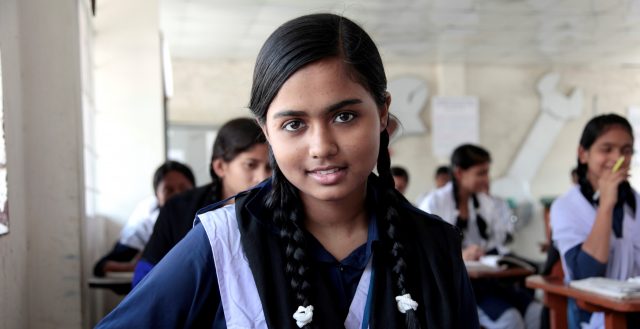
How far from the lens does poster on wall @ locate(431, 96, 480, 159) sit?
8906 millimetres

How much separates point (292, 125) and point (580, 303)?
185 cm

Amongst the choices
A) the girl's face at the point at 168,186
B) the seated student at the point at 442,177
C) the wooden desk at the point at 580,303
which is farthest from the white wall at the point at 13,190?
the seated student at the point at 442,177

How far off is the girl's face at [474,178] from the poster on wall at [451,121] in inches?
184

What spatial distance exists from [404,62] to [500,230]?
4.97 meters

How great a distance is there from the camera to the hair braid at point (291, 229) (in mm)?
1062

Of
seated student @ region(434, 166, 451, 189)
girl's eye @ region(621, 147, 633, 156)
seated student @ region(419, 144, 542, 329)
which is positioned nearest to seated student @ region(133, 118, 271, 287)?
girl's eye @ region(621, 147, 633, 156)

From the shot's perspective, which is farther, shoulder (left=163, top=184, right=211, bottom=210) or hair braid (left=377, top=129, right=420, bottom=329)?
shoulder (left=163, top=184, right=211, bottom=210)

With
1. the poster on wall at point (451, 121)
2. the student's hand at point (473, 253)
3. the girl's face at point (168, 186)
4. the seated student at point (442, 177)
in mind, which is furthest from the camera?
the poster on wall at point (451, 121)

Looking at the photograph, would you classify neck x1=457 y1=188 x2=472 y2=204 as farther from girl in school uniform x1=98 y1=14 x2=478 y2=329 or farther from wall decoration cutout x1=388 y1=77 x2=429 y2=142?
wall decoration cutout x1=388 y1=77 x2=429 y2=142

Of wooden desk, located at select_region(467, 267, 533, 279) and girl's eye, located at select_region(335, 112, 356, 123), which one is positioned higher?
girl's eye, located at select_region(335, 112, 356, 123)

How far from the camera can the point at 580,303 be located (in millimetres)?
2500

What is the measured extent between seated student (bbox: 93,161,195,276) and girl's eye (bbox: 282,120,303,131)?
2.46 metres

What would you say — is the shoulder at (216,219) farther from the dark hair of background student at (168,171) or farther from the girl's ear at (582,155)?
the dark hair of background student at (168,171)

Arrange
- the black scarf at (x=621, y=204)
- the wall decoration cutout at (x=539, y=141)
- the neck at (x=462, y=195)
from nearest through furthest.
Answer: the black scarf at (x=621, y=204) → the neck at (x=462, y=195) → the wall decoration cutout at (x=539, y=141)
